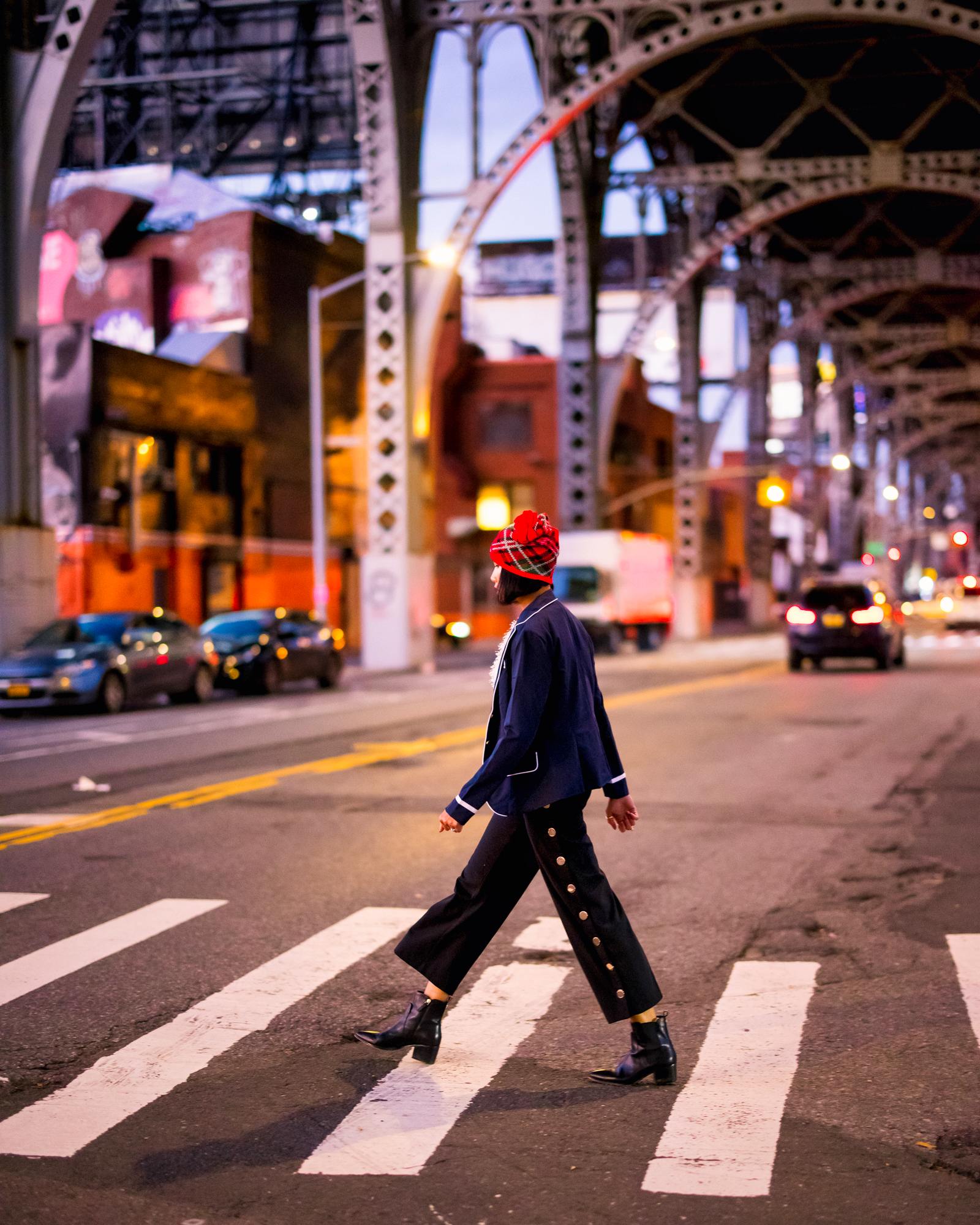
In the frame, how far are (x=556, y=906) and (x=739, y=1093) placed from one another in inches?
34.4

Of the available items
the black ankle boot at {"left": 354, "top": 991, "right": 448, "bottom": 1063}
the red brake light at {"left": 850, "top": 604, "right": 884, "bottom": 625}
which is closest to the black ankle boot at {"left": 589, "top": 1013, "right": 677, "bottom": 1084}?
the black ankle boot at {"left": 354, "top": 991, "right": 448, "bottom": 1063}

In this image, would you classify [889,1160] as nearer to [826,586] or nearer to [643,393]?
[826,586]

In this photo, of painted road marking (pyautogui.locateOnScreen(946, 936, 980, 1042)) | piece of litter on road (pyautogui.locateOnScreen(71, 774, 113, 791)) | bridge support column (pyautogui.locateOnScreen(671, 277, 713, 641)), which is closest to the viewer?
painted road marking (pyautogui.locateOnScreen(946, 936, 980, 1042))

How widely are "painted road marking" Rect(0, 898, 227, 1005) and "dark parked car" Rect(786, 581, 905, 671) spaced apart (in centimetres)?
2525

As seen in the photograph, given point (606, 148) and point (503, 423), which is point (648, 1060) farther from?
point (503, 423)

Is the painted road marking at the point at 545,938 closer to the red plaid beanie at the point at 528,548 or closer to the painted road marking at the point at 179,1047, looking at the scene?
the painted road marking at the point at 179,1047

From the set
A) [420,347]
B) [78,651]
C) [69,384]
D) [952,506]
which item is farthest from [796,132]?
[952,506]

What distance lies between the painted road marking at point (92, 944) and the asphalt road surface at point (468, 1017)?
1.0 inches

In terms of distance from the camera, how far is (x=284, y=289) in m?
45.4

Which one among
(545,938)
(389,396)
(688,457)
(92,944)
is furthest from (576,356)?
(92,944)

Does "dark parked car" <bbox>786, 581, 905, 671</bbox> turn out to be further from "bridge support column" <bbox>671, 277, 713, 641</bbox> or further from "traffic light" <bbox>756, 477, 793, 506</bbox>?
"traffic light" <bbox>756, 477, 793, 506</bbox>

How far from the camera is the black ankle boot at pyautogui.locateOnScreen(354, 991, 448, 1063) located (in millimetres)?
5664

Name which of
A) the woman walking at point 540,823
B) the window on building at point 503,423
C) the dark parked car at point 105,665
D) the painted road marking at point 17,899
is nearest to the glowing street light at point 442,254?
the dark parked car at point 105,665

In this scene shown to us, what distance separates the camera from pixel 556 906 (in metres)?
5.50
